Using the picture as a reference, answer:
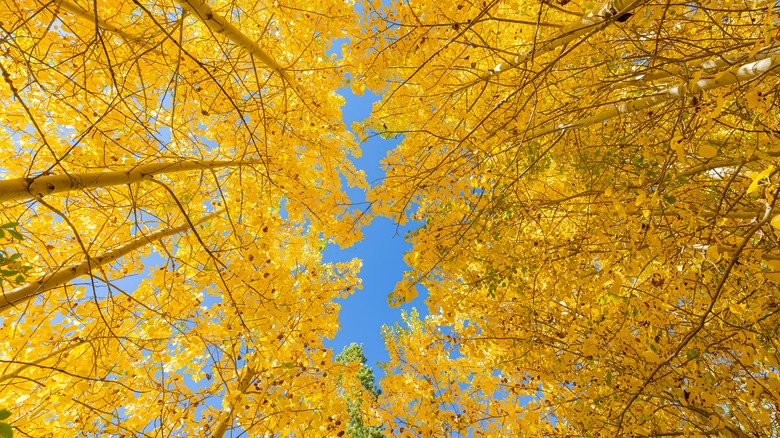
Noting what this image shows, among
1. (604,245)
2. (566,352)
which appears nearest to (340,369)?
(566,352)

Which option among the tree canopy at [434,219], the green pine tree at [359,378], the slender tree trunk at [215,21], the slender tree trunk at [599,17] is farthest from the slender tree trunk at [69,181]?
the green pine tree at [359,378]

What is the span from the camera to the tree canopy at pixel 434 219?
2037 millimetres

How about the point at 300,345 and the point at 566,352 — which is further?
the point at 300,345

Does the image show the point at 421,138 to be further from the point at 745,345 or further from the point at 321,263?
the point at 321,263

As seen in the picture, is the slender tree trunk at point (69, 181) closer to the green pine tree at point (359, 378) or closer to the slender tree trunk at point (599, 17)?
the slender tree trunk at point (599, 17)

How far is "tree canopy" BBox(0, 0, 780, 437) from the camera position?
2.04 m

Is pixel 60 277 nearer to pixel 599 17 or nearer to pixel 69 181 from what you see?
pixel 69 181

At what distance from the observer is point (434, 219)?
2871 mm

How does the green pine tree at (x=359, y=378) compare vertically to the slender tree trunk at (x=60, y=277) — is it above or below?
above

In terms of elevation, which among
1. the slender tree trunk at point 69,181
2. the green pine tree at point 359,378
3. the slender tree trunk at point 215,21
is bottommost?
the slender tree trunk at point 69,181

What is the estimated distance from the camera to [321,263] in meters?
6.54

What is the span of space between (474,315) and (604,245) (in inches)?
66.4

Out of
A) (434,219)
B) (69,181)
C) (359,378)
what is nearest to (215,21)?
(69,181)

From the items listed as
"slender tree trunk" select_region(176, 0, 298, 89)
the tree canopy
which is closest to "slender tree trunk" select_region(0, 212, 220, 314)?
the tree canopy
